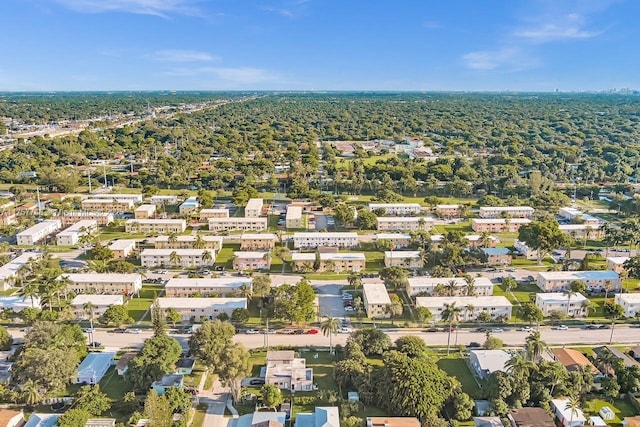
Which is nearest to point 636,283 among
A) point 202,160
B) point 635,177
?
point 635,177

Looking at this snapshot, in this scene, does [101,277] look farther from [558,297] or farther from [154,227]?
[558,297]

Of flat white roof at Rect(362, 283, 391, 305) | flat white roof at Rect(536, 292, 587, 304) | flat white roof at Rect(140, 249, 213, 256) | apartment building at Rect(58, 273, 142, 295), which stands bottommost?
apartment building at Rect(58, 273, 142, 295)

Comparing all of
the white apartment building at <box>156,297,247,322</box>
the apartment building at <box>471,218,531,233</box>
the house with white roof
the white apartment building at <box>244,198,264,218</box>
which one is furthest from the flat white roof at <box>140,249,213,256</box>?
the apartment building at <box>471,218,531,233</box>

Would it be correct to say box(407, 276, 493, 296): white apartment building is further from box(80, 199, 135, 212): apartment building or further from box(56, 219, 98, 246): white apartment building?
box(80, 199, 135, 212): apartment building

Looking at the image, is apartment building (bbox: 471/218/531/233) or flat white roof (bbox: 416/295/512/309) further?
apartment building (bbox: 471/218/531/233)

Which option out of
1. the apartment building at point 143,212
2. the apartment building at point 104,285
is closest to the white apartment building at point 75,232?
the apartment building at point 143,212
